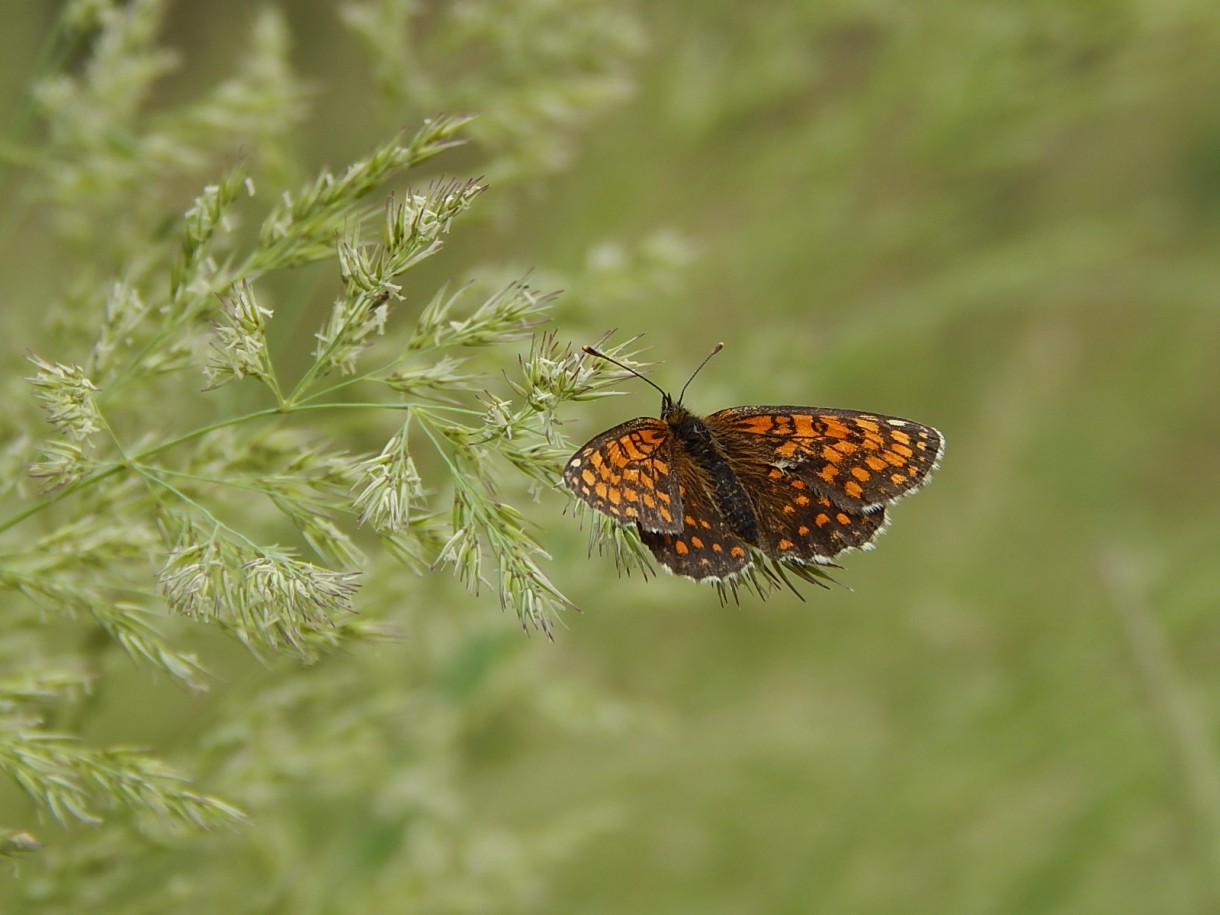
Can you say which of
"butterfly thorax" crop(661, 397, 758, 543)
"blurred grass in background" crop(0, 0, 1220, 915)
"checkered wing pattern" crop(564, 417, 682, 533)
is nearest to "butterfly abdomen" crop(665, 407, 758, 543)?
"butterfly thorax" crop(661, 397, 758, 543)

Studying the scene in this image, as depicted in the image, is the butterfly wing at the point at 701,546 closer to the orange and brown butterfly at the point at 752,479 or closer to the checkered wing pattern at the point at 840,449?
the orange and brown butterfly at the point at 752,479

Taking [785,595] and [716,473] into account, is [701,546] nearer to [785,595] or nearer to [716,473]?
[716,473]

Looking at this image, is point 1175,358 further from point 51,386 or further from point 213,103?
point 51,386

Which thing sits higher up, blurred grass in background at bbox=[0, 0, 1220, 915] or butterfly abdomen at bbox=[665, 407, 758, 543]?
blurred grass in background at bbox=[0, 0, 1220, 915]

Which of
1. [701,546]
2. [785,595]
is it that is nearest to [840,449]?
[701,546]

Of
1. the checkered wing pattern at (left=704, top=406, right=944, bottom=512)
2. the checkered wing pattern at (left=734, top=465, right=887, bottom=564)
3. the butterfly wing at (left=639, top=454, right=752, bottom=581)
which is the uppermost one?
the checkered wing pattern at (left=704, top=406, right=944, bottom=512)

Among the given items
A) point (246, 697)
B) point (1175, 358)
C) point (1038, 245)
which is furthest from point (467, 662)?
point (1175, 358)

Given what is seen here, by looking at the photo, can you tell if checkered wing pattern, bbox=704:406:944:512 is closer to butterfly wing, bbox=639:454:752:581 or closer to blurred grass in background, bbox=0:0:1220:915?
butterfly wing, bbox=639:454:752:581
